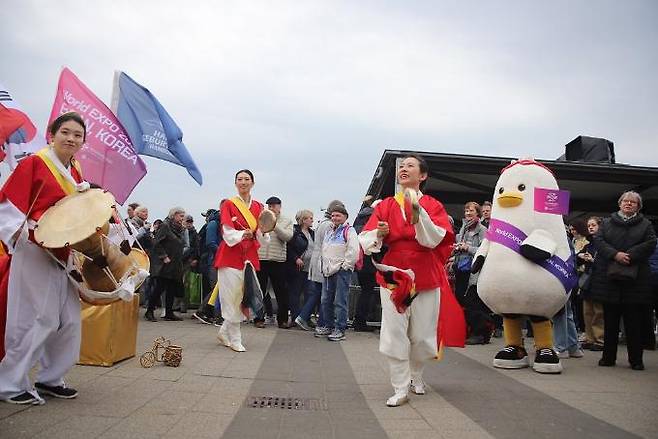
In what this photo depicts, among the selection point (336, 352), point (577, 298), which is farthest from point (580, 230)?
point (336, 352)

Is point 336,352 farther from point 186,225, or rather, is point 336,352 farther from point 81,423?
point 186,225

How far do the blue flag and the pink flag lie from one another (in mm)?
937

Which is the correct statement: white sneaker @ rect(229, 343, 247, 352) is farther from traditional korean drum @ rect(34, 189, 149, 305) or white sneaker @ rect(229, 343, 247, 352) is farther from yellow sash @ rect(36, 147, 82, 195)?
yellow sash @ rect(36, 147, 82, 195)

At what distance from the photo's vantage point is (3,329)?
3555 mm

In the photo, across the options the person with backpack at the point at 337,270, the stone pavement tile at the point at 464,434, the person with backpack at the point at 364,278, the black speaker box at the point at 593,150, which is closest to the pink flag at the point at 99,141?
the person with backpack at the point at 337,270

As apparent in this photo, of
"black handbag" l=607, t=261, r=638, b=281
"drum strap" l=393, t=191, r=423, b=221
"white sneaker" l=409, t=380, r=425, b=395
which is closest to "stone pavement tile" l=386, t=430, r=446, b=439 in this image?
"white sneaker" l=409, t=380, r=425, b=395

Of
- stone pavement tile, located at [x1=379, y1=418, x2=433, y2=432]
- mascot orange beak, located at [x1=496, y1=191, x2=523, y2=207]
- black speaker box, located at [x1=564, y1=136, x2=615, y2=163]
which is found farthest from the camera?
black speaker box, located at [x1=564, y1=136, x2=615, y2=163]

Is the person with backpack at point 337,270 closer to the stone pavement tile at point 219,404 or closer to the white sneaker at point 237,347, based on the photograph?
the white sneaker at point 237,347

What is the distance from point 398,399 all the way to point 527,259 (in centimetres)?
223

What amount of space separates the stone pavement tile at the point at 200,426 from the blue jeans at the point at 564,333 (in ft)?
15.4

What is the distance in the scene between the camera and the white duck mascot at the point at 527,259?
5371 mm

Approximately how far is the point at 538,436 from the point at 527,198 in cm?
289

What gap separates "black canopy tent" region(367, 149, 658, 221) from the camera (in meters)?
10.5

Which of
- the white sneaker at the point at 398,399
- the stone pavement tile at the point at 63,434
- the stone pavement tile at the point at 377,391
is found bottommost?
the stone pavement tile at the point at 377,391
